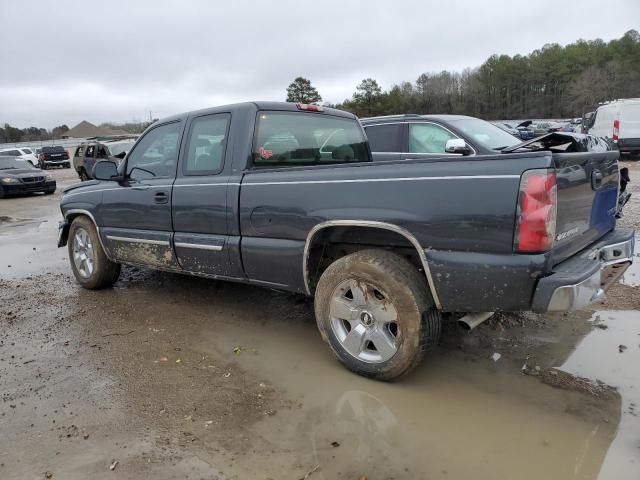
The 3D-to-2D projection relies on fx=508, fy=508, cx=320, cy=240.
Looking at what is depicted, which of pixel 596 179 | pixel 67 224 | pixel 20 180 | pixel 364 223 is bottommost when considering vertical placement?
pixel 67 224

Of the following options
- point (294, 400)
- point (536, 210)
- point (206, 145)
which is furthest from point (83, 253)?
point (536, 210)

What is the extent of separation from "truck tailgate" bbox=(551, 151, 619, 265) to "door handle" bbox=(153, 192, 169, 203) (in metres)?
3.13

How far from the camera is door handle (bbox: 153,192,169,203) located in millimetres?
4445

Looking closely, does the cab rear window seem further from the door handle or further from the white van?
the white van

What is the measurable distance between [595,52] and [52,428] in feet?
347

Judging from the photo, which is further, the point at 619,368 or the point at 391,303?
the point at 619,368

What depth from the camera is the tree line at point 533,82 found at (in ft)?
254

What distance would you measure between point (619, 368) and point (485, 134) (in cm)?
411

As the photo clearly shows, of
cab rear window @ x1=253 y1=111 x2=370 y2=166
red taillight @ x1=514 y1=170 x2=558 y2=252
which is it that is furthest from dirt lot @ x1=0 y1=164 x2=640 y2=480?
cab rear window @ x1=253 y1=111 x2=370 y2=166

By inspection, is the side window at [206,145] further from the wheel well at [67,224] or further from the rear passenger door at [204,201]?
the wheel well at [67,224]

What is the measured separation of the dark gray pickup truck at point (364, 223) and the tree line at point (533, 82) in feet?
240

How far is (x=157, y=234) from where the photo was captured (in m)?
4.59

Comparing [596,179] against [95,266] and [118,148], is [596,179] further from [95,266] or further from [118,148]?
[118,148]

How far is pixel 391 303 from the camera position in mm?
3123
